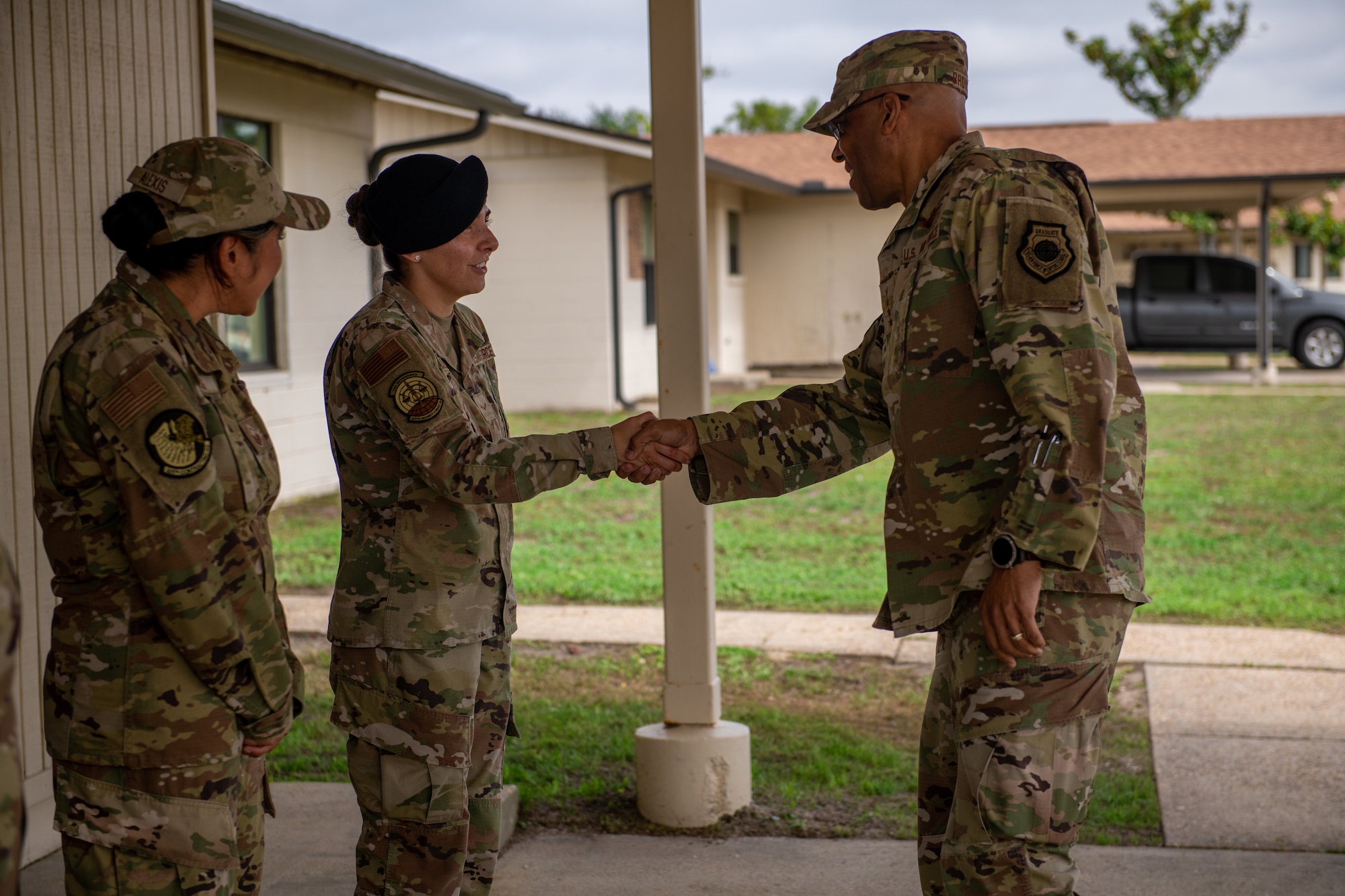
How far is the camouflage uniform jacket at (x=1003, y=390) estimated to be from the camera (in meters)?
2.31

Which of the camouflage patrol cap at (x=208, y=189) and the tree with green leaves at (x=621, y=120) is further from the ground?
the tree with green leaves at (x=621, y=120)

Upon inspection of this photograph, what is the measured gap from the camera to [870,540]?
909cm

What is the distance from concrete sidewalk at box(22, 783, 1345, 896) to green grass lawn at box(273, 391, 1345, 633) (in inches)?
129

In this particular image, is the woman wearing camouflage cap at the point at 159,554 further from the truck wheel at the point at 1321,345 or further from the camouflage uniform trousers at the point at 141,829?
the truck wheel at the point at 1321,345

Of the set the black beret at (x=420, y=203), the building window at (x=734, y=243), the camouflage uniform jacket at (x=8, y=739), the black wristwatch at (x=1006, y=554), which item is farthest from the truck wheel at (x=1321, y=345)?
the camouflage uniform jacket at (x=8, y=739)

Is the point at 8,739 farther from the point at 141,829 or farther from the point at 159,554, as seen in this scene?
the point at 141,829

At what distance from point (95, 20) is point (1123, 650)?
5120 millimetres

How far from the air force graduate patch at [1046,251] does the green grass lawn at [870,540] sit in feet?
16.4

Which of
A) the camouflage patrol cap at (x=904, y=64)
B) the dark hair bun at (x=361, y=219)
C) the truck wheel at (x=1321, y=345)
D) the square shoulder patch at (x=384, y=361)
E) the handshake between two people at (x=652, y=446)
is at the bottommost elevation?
the handshake between two people at (x=652, y=446)

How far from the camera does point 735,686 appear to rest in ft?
19.1

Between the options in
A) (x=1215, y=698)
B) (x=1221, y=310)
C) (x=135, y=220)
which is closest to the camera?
(x=135, y=220)

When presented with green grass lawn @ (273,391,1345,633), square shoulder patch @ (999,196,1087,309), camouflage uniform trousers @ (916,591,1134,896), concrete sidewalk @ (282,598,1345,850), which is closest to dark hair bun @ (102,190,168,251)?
square shoulder patch @ (999,196,1087,309)

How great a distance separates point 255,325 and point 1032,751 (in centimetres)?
909

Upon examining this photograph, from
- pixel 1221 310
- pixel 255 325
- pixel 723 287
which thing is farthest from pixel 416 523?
pixel 1221 310
